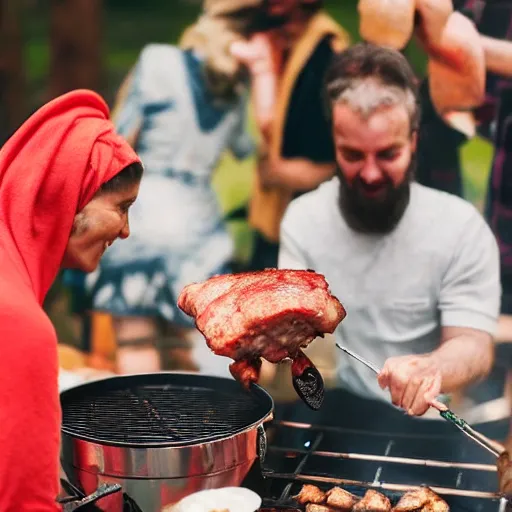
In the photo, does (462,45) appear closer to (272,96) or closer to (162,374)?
(272,96)

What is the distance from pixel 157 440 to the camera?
3678 mm

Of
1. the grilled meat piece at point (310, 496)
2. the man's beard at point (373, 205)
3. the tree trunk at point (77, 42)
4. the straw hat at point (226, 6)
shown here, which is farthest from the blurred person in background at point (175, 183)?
the grilled meat piece at point (310, 496)

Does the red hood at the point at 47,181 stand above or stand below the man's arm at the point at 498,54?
below

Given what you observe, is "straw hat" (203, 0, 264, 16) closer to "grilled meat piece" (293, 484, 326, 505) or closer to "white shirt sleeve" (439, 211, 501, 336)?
"white shirt sleeve" (439, 211, 501, 336)

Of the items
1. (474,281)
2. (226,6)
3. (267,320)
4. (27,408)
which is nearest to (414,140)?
(474,281)

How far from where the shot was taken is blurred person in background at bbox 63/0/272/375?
5434mm

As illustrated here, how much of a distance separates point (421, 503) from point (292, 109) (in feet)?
8.67

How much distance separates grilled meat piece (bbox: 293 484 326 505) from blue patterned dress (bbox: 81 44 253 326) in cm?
201

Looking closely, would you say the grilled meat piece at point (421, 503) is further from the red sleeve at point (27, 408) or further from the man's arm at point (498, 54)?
the man's arm at point (498, 54)

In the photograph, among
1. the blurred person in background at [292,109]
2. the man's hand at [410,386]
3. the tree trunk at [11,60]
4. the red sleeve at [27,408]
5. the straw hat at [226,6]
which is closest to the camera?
the red sleeve at [27,408]

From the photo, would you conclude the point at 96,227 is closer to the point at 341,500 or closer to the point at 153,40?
the point at 341,500

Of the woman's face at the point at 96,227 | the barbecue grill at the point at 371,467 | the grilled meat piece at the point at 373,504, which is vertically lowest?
the barbecue grill at the point at 371,467

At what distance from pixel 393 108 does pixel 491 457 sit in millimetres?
2204

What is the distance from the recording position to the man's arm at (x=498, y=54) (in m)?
4.83
